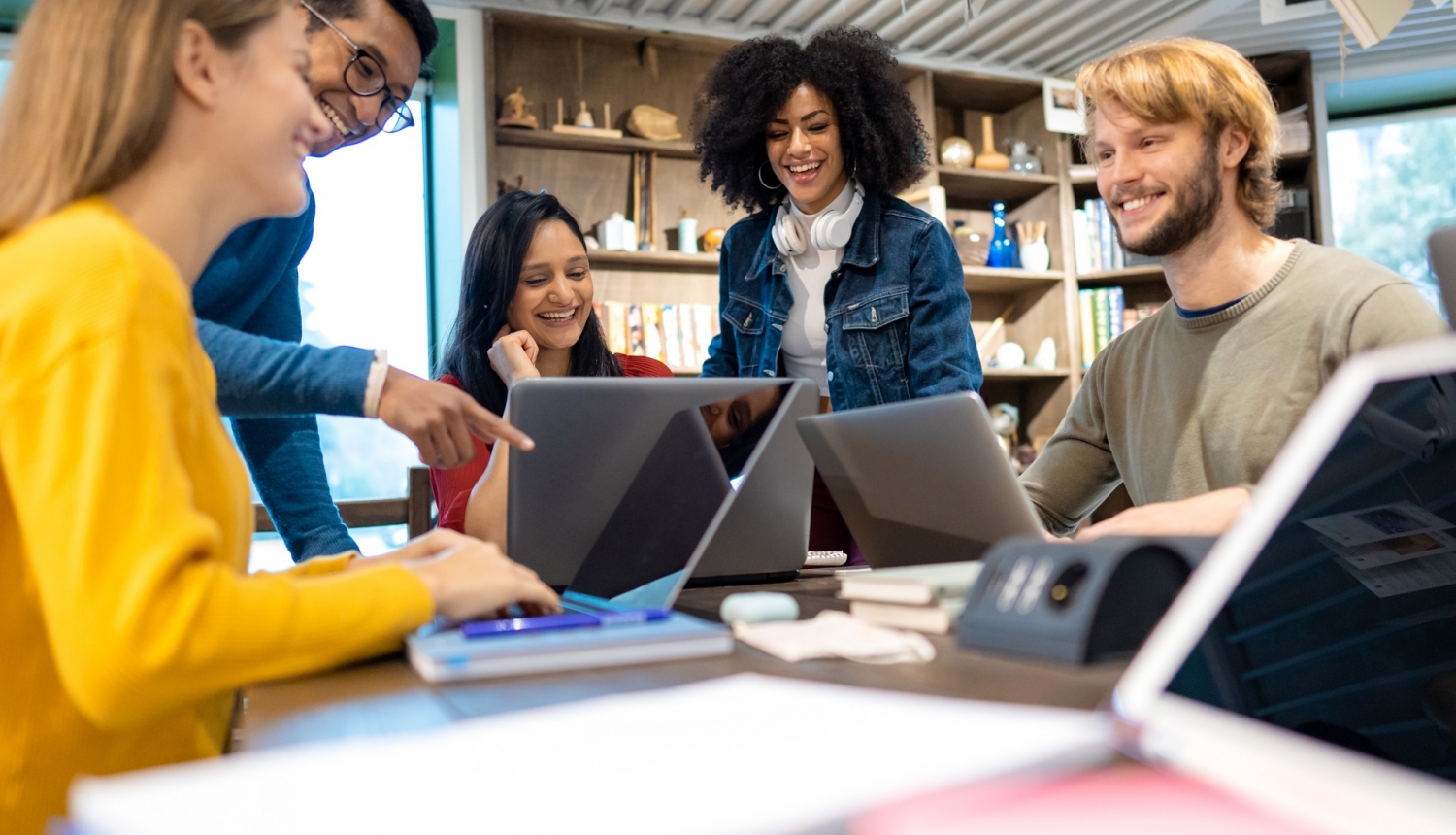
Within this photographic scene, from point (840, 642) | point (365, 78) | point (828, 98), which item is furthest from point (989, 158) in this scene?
point (840, 642)

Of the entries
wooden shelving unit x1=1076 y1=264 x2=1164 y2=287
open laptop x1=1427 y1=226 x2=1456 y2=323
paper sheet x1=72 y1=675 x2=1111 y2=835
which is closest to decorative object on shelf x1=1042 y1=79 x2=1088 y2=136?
wooden shelving unit x1=1076 y1=264 x2=1164 y2=287

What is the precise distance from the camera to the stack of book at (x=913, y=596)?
37.5 inches

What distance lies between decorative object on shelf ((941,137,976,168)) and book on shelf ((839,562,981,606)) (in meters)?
3.82

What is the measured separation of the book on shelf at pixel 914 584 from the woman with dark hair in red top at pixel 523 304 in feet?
4.02

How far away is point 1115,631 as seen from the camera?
2.59 ft

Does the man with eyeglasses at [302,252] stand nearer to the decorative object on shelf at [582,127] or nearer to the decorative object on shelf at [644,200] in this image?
the decorative object on shelf at [582,127]

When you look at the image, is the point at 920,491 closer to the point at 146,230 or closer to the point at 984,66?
the point at 146,230

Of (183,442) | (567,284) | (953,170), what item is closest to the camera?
(183,442)

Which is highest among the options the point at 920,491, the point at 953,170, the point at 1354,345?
the point at 953,170

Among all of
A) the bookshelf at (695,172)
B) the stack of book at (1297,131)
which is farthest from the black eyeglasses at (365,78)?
the stack of book at (1297,131)

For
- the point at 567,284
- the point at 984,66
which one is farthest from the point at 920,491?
the point at 984,66

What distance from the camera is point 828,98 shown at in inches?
101

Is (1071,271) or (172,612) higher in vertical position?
(1071,271)

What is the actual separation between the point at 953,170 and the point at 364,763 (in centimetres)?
426
